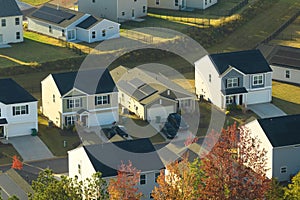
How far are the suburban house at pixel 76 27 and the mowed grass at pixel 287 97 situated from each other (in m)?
18.3

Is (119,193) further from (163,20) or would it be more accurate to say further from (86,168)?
(163,20)

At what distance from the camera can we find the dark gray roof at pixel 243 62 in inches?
3128

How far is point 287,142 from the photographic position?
6378 centimetres

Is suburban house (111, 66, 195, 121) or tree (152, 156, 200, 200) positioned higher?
tree (152, 156, 200, 200)

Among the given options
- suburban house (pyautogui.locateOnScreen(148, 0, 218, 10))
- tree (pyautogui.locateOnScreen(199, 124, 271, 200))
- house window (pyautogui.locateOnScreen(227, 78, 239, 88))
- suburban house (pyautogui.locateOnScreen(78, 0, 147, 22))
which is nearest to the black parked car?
house window (pyautogui.locateOnScreen(227, 78, 239, 88))

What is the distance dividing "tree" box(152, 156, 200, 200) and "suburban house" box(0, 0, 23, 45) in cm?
4326

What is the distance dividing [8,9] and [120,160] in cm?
3871

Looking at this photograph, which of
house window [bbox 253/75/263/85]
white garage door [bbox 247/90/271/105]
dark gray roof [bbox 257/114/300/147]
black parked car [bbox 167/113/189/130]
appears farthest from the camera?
house window [bbox 253/75/263/85]

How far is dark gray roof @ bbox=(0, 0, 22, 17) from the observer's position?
94.6m

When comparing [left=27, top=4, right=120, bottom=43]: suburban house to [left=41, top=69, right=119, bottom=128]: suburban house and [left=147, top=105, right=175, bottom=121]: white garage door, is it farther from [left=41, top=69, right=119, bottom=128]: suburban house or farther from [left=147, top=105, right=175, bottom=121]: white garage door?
[left=147, top=105, right=175, bottom=121]: white garage door

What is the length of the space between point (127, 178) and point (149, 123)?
2145cm

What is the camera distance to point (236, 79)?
79562mm

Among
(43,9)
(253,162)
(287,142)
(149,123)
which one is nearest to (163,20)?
(43,9)

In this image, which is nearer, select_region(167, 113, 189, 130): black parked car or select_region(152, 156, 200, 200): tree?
select_region(152, 156, 200, 200): tree
